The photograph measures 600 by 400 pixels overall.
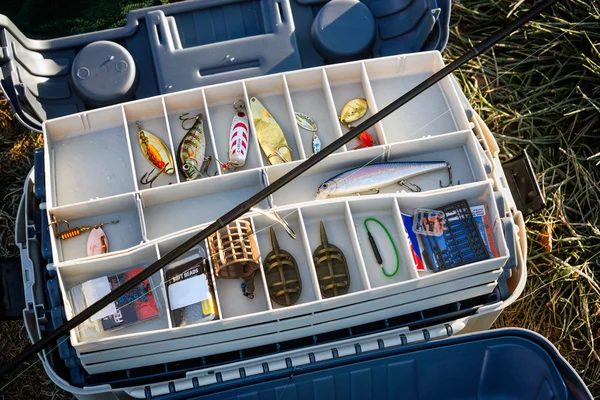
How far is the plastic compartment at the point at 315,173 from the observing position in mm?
3160

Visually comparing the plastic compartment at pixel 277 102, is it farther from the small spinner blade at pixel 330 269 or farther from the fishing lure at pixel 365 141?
the small spinner blade at pixel 330 269

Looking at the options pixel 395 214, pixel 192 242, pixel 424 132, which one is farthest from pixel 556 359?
pixel 192 242

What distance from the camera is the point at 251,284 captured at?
3.05 meters

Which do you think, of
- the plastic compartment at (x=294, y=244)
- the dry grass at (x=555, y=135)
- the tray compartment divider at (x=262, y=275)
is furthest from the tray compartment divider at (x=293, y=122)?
the dry grass at (x=555, y=135)

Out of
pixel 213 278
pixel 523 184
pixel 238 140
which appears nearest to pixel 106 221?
pixel 213 278

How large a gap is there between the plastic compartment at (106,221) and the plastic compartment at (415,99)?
49.2 inches

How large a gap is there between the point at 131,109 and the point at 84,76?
14.7 inches

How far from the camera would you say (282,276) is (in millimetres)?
3039

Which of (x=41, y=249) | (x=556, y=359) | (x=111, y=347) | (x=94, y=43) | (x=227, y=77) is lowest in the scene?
(x=556, y=359)

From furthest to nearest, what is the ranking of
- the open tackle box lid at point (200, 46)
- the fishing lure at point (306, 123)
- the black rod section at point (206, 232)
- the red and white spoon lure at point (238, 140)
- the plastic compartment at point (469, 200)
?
the open tackle box lid at point (200, 46) < the fishing lure at point (306, 123) < the red and white spoon lure at point (238, 140) < the plastic compartment at point (469, 200) < the black rod section at point (206, 232)

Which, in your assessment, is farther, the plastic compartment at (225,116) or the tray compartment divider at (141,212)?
the plastic compartment at (225,116)

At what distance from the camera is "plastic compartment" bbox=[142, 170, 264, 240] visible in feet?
10.3

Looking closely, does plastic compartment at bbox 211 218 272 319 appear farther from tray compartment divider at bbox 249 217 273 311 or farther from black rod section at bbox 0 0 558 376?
black rod section at bbox 0 0 558 376

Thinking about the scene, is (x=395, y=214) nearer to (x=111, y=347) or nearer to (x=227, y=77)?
(x=227, y=77)
